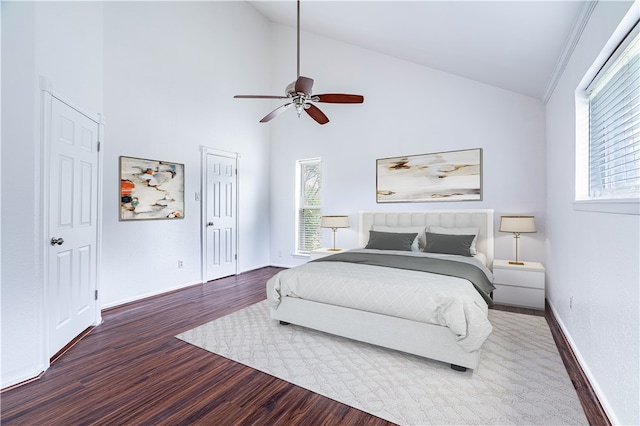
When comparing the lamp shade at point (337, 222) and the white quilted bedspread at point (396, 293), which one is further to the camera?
the lamp shade at point (337, 222)

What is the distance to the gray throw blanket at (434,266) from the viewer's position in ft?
8.85

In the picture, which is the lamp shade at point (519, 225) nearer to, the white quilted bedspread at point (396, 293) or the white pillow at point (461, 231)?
the white pillow at point (461, 231)

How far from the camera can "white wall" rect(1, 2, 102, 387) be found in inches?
82.5

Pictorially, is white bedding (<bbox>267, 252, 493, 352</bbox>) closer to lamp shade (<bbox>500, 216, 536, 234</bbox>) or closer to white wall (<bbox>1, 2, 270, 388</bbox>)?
lamp shade (<bbox>500, 216, 536, 234</bbox>)

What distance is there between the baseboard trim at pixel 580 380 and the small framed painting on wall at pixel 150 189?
4685 mm

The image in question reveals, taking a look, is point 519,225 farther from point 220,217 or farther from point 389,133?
point 220,217

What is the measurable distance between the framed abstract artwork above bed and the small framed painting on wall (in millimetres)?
3153

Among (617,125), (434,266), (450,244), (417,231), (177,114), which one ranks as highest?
(177,114)

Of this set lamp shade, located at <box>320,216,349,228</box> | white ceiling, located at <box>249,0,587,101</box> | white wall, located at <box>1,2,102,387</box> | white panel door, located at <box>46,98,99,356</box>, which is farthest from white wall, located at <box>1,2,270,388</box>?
lamp shade, located at <box>320,216,349,228</box>

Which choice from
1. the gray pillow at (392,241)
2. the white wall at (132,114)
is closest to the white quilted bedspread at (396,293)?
the gray pillow at (392,241)

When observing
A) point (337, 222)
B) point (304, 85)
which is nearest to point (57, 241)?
point (304, 85)

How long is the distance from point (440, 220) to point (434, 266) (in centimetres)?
174

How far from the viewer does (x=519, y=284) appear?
11.8 feet

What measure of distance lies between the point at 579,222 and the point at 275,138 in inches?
201
